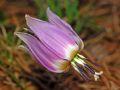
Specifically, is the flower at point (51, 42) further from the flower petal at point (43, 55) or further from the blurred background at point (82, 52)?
the blurred background at point (82, 52)

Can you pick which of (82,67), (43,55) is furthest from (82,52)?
(43,55)

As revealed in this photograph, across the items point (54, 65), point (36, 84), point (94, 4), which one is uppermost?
point (54, 65)

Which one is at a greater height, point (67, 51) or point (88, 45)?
point (67, 51)

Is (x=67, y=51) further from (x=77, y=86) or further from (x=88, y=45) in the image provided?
(x=88, y=45)

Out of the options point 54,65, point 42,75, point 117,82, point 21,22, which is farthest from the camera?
point 21,22

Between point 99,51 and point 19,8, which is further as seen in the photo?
point 19,8

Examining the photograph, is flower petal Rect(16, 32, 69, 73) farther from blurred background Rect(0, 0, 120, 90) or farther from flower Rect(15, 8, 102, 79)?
blurred background Rect(0, 0, 120, 90)

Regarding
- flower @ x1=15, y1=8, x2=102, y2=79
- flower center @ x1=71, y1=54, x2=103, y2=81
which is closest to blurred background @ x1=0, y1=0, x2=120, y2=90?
flower center @ x1=71, y1=54, x2=103, y2=81

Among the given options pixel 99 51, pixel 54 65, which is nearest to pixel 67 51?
pixel 54 65
